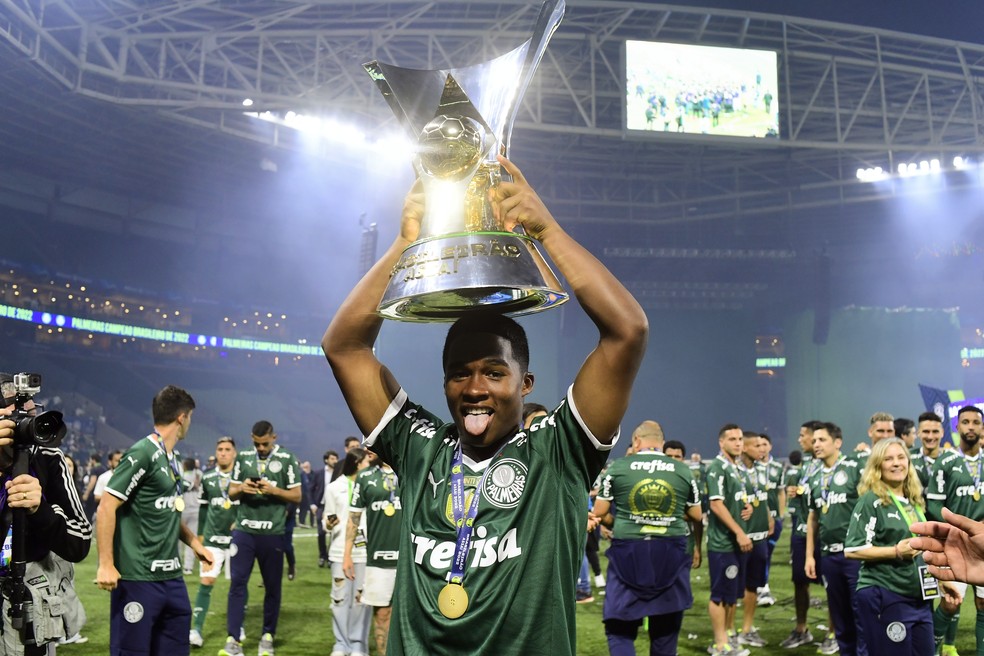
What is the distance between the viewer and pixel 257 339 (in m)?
41.3

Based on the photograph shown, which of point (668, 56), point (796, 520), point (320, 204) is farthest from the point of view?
point (320, 204)

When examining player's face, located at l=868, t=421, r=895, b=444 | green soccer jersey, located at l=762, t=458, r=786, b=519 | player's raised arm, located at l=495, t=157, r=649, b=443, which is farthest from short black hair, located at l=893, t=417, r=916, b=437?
player's raised arm, located at l=495, t=157, r=649, b=443

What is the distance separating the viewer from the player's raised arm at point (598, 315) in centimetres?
243

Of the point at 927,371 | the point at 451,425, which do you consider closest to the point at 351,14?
the point at 451,425

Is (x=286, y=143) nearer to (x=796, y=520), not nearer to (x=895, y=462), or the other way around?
(x=796, y=520)

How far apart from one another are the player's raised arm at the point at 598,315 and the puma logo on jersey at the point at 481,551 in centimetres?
40

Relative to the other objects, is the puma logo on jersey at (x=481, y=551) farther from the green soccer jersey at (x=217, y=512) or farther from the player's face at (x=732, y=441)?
the green soccer jersey at (x=217, y=512)

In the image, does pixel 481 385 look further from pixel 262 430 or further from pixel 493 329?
pixel 262 430

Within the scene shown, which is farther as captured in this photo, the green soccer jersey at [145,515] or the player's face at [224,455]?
the player's face at [224,455]

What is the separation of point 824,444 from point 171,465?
22.0 ft

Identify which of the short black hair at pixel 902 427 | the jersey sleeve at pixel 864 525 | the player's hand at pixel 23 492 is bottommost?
the jersey sleeve at pixel 864 525

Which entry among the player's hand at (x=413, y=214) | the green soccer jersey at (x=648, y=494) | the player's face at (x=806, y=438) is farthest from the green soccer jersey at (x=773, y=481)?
the player's hand at (x=413, y=214)

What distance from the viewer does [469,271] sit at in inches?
92.8

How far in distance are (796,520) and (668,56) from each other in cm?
1406
